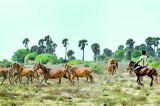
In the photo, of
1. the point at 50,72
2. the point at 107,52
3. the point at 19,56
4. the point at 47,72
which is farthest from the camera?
the point at 107,52

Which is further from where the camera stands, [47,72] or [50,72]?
[50,72]

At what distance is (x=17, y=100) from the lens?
19516mm

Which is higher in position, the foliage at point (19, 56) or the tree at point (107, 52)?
the tree at point (107, 52)

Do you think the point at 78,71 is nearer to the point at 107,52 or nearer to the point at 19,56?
the point at 19,56

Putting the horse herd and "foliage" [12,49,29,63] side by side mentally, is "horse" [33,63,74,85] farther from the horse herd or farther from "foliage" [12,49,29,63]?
"foliage" [12,49,29,63]

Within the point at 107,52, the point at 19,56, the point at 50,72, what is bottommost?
the point at 50,72

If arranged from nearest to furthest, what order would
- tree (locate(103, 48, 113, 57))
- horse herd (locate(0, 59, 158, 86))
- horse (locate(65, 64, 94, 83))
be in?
Answer: horse herd (locate(0, 59, 158, 86)) < horse (locate(65, 64, 94, 83)) < tree (locate(103, 48, 113, 57))

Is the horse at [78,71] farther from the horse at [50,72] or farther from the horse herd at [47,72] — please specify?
A: the horse at [50,72]

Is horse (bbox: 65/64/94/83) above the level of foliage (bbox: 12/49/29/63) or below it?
below

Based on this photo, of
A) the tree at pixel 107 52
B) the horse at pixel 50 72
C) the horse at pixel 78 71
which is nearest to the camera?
the horse at pixel 50 72

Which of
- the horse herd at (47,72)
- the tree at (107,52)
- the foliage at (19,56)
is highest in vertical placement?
the tree at (107,52)

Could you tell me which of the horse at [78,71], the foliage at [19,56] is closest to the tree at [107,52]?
the foliage at [19,56]

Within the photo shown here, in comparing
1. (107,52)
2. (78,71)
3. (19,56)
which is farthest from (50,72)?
(107,52)

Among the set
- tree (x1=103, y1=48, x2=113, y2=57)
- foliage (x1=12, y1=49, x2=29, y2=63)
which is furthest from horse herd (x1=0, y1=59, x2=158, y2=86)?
tree (x1=103, y1=48, x2=113, y2=57)
